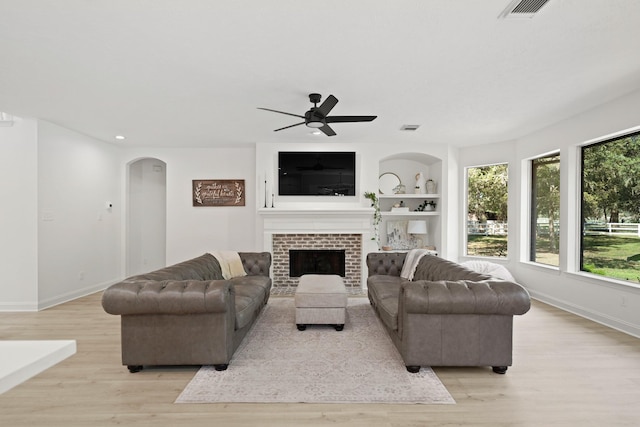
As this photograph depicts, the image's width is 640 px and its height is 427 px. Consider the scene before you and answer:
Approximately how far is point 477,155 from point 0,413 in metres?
6.87

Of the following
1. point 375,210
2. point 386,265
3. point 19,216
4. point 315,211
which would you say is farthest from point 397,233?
point 19,216

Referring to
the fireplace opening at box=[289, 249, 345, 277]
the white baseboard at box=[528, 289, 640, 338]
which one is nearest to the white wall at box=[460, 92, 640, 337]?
the white baseboard at box=[528, 289, 640, 338]

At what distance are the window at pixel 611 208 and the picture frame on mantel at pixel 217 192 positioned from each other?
5.44 meters

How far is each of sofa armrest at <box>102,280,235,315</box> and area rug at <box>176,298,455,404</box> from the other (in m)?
0.57

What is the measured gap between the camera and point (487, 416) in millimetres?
2268

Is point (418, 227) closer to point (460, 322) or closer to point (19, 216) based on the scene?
point (460, 322)

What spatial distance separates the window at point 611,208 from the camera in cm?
423

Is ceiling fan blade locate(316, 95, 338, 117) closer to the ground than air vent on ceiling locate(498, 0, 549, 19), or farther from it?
closer to the ground

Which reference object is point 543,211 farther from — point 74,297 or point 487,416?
point 74,297

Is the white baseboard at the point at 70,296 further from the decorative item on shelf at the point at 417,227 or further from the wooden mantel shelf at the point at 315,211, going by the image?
the decorative item on shelf at the point at 417,227

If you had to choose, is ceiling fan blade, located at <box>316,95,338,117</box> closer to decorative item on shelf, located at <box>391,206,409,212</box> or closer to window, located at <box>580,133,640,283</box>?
decorative item on shelf, located at <box>391,206,409,212</box>

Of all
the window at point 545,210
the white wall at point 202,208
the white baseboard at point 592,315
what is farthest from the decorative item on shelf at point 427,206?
the white wall at point 202,208

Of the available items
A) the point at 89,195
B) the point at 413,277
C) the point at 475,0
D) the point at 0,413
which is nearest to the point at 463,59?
the point at 475,0

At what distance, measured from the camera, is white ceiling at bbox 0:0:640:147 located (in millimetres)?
2346
